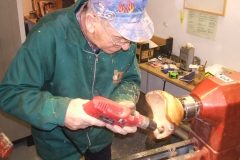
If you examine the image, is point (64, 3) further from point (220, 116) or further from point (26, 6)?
point (220, 116)

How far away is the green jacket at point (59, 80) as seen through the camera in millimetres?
963

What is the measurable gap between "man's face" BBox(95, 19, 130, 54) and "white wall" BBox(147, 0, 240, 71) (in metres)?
1.56

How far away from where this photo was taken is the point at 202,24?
2.52m

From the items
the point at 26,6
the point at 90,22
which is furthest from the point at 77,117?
the point at 26,6

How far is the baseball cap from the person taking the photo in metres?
0.92

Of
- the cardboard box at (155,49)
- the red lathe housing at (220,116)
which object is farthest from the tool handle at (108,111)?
the cardboard box at (155,49)

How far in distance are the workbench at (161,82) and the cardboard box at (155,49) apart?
10 cm

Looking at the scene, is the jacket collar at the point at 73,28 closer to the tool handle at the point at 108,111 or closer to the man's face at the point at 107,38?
the man's face at the point at 107,38

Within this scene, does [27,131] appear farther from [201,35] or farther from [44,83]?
[201,35]

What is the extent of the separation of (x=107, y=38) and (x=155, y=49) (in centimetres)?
191

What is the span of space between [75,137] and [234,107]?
2.65 ft

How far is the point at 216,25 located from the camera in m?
2.39

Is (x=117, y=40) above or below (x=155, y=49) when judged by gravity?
above

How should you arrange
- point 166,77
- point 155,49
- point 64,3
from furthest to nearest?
point 64,3
point 155,49
point 166,77
